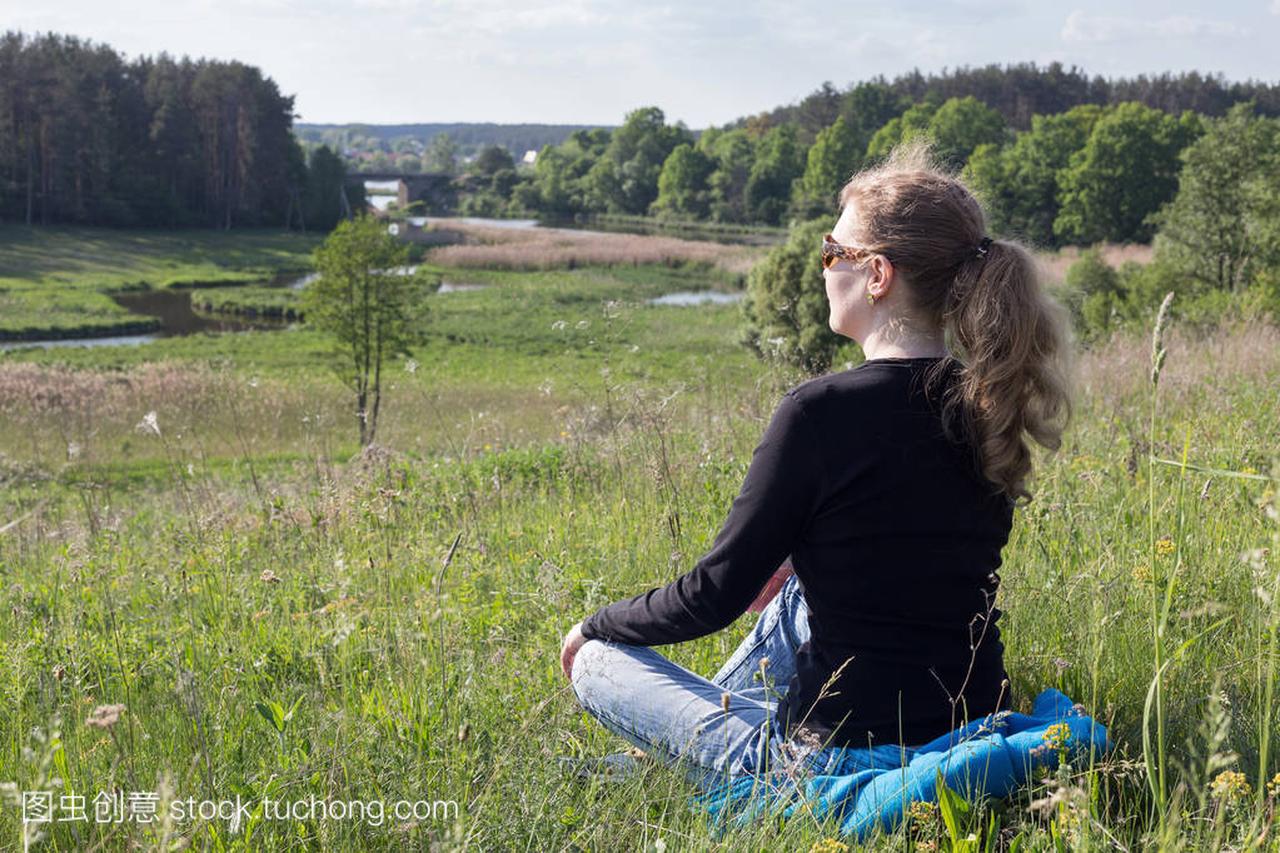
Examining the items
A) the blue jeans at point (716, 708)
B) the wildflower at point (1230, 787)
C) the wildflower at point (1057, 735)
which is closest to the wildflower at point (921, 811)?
the blue jeans at point (716, 708)

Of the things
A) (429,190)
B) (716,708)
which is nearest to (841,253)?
(716,708)

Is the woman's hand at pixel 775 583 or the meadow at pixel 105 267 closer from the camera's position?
the woman's hand at pixel 775 583

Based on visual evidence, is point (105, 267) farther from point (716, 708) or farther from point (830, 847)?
point (830, 847)

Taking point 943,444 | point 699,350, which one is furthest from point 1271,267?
point 943,444

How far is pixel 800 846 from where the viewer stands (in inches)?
72.9

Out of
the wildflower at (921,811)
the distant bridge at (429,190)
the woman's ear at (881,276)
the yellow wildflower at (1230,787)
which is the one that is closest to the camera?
the yellow wildflower at (1230,787)

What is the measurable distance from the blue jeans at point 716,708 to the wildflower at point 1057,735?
0.86 ft

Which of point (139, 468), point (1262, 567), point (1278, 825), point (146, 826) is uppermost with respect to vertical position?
point (1262, 567)

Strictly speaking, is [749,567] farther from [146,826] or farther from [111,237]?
[111,237]

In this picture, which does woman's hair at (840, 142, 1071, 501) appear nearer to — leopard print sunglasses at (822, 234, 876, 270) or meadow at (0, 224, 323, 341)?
leopard print sunglasses at (822, 234, 876, 270)

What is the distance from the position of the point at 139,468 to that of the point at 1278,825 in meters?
16.6

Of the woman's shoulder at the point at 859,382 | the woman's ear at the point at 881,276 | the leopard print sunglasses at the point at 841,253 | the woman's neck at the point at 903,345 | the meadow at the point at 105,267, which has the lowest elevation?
the meadow at the point at 105,267

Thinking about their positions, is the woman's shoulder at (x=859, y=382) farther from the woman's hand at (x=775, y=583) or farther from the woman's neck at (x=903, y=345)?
the woman's hand at (x=775, y=583)

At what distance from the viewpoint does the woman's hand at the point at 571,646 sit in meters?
2.48
